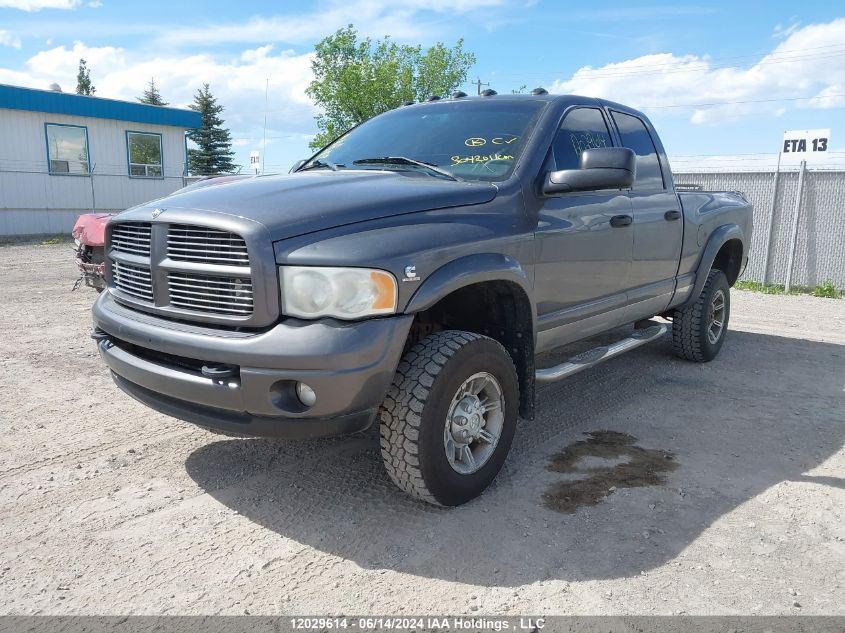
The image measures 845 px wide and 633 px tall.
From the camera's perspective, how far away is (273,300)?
2.72m

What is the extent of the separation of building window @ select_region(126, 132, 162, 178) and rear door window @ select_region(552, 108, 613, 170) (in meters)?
21.2

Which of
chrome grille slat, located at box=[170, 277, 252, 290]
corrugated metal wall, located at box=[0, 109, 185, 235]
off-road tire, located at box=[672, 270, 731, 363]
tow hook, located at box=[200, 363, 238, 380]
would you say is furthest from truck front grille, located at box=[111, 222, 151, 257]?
corrugated metal wall, located at box=[0, 109, 185, 235]

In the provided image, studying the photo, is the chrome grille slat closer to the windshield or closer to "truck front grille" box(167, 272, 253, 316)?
"truck front grille" box(167, 272, 253, 316)

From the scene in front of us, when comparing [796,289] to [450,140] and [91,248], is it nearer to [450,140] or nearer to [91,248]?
[450,140]

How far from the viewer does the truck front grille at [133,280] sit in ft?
10.4

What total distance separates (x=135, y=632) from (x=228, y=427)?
0.82 meters

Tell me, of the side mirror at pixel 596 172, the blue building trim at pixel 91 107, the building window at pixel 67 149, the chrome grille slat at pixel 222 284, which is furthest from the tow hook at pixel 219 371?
the building window at pixel 67 149

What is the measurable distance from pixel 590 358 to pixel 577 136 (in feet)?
4.48

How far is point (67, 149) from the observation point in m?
21.1

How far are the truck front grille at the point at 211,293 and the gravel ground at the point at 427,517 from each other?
99 centimetres

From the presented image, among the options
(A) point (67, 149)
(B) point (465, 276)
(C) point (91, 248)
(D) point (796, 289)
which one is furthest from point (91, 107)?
(B) point (465, 276)

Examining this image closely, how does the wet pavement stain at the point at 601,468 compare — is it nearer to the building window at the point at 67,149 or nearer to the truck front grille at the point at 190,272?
the truck front grille at the point at 190,272

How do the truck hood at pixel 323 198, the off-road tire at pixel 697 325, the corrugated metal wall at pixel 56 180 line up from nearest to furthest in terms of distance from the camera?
the truck hood at pixel 323 198, the off-road tire at pixel 697 325, the corrugated metal wall at pixel 56 180

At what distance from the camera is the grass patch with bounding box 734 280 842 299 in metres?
10.6
